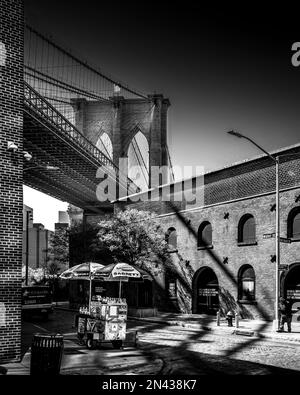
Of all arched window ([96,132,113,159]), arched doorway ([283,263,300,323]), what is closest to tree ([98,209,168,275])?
arched doorway ([283,263,300,323])

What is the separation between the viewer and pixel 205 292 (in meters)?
32.7

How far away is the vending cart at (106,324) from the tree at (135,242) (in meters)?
15.1

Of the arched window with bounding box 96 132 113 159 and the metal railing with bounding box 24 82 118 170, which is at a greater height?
the arched window with bounding box 96 132 113 159

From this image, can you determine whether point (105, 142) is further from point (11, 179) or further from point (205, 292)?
point (11, 179)

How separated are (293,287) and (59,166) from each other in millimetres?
36659

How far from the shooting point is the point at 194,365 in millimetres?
14133

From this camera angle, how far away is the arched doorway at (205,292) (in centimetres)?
3194

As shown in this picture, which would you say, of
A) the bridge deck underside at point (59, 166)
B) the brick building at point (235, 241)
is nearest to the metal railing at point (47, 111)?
the bridge deck underside at point (59, 166)

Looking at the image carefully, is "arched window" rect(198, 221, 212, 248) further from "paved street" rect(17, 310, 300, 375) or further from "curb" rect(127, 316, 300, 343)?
"paved street" rect(17, 310, 300, 375)

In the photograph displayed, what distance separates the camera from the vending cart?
1706 centimetres

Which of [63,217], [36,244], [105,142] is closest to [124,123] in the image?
[105,142]

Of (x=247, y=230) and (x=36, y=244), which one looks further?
(x=36, y=244)

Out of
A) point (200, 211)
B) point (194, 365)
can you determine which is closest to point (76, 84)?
point (200, 211)

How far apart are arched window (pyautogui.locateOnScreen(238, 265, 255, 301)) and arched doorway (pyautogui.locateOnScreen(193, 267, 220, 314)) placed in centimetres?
218
